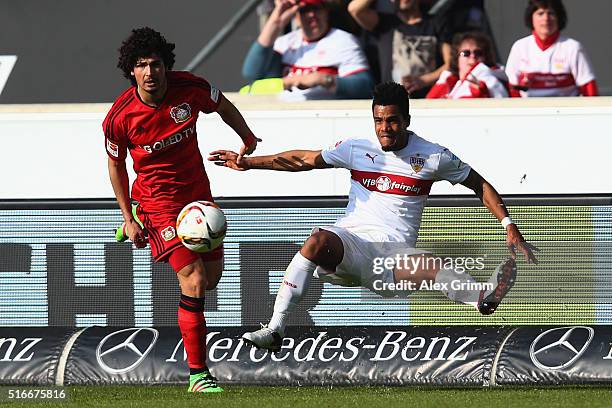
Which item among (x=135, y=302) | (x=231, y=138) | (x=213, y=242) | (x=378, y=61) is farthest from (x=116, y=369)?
(x=378, y=61)

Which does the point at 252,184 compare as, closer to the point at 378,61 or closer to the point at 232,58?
the point at 378,61

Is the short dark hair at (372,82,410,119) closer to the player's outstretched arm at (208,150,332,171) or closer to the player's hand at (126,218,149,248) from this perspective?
the player's outstretched arm at (208,150,332,171)

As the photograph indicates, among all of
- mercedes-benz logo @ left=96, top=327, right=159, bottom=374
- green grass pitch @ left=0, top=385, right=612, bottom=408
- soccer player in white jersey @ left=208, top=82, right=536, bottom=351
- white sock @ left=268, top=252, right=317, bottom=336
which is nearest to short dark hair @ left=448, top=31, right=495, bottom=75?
soccer player in white jersey @ left=208, top=82, right=536, bottom=351

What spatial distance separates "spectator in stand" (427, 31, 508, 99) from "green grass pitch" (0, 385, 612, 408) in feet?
8.56

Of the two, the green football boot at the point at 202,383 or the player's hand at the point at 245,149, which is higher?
the player's hand at the point at 245,149

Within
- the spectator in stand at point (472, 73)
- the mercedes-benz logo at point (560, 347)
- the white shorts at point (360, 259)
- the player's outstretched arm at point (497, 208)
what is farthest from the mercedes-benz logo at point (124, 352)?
the spectator in stand at point (472, 73)

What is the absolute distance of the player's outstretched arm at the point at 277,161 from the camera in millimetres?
7590

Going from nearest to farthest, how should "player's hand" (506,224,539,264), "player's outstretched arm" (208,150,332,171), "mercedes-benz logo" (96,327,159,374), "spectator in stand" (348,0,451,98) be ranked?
"player's hand" (506,224,539,264)
"player's outstretched arm" (208,150,332,171)
"mercedes-benz logo" (96,327,159,374)
"spectator in stand" (348,0,451,98)

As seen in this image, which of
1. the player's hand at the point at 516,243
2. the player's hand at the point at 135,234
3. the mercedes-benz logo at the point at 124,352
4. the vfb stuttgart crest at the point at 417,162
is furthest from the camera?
the mercedes-benz logo at the point at 124,352

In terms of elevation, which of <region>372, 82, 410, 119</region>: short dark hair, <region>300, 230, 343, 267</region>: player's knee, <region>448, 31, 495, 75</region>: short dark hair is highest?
<region>448, 31, 495, 75</region>: short dark hair

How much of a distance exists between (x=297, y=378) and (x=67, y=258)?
1765mm

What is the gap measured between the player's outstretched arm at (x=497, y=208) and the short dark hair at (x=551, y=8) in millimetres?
2666

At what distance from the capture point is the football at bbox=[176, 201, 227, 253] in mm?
7184

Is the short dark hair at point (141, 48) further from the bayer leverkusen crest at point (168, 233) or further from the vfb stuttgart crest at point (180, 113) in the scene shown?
the bayer leverkusen crest at point (168, 233)
